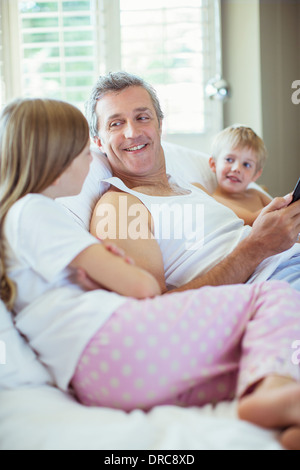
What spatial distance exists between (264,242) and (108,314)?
661 mm

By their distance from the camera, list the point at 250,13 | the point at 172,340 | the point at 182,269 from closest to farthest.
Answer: the point at 172,340 < the point at 182,269 < the point at 250,13

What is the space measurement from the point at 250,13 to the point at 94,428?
9.63 feet

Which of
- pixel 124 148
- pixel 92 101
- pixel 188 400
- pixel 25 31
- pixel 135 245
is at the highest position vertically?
pixel 25 31

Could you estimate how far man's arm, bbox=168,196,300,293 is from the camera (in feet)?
4.49

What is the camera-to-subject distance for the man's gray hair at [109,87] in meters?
1.63

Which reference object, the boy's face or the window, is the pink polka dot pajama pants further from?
the window

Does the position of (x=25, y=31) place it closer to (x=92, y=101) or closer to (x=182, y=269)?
(x=92, y=101)

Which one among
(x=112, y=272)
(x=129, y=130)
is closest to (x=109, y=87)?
(x=129, y=130)

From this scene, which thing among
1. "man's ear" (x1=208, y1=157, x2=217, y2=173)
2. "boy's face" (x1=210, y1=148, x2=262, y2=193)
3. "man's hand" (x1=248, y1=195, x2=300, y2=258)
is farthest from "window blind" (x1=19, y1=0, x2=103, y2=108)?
"man's hand" (x1=248, y1=195, x2=300, y2=258)

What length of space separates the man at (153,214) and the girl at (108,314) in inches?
12.6

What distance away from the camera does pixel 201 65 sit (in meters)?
3.36

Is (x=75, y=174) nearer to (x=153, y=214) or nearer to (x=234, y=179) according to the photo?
(x=153, y=214)

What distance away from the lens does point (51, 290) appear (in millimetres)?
976

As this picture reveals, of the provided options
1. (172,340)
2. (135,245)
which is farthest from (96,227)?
(172,340)
